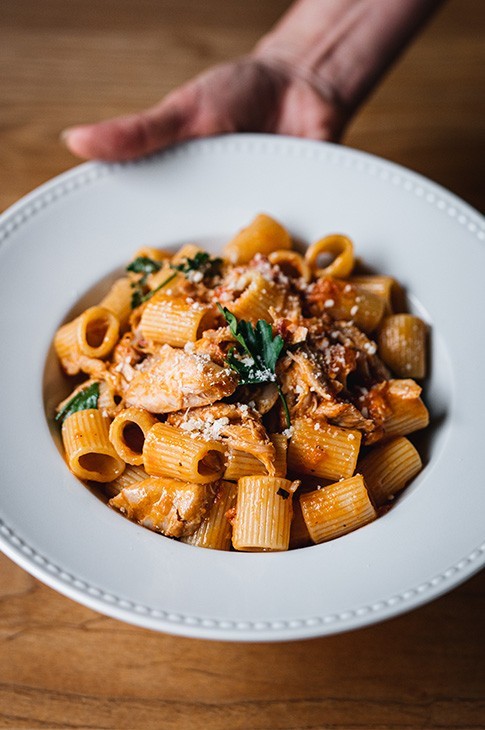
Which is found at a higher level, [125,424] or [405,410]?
[405,410]

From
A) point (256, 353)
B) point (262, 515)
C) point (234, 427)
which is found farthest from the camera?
point (256, 353)

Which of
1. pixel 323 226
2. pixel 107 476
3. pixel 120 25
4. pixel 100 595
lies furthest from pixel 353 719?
pixel 120 25

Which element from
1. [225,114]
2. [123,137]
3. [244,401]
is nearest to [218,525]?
[244,401]

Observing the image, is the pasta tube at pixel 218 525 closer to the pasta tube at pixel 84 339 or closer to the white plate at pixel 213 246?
the white plate at pixel 213 246

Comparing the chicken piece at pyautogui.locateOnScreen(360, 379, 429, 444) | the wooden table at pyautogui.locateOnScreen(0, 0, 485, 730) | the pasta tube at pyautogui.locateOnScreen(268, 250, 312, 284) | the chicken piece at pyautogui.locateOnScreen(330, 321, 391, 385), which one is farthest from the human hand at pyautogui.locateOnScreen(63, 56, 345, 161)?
→ the wooden table at pyautogui.locateOnScreen(0, 0, 485, 730)

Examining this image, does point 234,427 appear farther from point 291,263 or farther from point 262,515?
point 291,263
